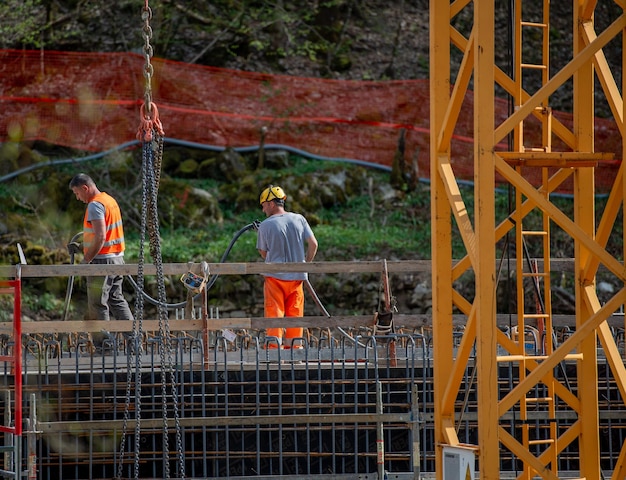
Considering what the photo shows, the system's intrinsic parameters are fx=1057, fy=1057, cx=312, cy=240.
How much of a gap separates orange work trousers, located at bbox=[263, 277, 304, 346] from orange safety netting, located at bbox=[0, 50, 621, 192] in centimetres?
931

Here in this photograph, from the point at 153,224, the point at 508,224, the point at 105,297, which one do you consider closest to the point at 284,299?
the point at 105,297

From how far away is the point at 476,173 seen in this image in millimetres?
6473

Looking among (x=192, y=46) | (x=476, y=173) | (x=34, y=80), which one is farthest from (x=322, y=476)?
(x=192, y=46)

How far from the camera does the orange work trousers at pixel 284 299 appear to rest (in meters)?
11.0

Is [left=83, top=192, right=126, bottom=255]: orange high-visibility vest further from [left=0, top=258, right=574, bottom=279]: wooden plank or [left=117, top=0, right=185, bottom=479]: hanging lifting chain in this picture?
[left=117, top=0, right=185, bottom=479]: hanging lifting chain

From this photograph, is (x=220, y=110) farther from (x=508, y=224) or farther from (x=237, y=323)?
(x=508, y=224)

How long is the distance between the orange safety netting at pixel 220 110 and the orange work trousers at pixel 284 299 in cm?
931

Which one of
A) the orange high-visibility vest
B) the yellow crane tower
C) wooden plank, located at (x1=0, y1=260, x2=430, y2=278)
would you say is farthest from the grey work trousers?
the yellow crane tower

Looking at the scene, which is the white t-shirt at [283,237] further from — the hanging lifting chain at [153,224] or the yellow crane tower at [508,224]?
the yellow crane tower at [508,224]

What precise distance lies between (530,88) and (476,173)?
55.8 feet

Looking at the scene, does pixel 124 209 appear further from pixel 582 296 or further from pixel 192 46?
pixel 582 296

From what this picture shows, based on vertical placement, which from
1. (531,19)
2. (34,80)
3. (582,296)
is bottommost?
(582,296)

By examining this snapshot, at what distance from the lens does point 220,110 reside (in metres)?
20.4

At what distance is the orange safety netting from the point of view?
1984 centimetres
